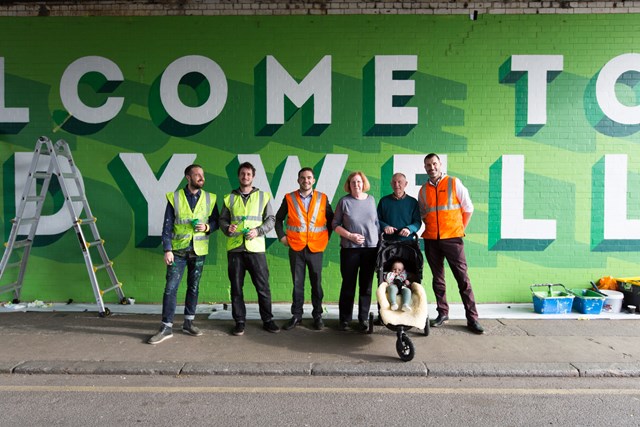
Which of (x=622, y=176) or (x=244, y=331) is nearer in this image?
(x=244, y=331)

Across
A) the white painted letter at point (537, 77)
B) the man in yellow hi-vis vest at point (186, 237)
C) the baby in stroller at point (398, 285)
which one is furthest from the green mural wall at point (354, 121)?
the baby in stroller at point (398, 285)

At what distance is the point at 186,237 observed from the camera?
18.4ft

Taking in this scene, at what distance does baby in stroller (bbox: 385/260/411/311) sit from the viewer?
5035 millimetres

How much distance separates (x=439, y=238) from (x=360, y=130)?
2.24 m

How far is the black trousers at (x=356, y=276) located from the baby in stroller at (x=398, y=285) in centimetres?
40

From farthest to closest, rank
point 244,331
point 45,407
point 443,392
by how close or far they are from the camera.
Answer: point 244,331, point 443,392, point 45,407

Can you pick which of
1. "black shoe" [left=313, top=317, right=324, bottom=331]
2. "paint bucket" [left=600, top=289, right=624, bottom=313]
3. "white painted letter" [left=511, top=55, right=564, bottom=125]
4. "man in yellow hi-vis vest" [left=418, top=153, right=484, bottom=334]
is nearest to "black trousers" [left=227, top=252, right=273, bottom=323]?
"black shoe" [left=313, top=317, right=324, bottom=331]

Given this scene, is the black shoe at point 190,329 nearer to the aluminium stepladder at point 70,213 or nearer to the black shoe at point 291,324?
the black shoe at point 291,324

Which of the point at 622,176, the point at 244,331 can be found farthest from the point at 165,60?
the point at 622,176

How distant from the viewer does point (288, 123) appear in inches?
279

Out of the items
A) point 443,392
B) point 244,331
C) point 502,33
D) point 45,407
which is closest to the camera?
point 45,407

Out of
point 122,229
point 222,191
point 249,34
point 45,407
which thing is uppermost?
point 249,34

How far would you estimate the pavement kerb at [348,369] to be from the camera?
4477mm

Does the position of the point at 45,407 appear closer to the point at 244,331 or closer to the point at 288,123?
the point at 244,331
